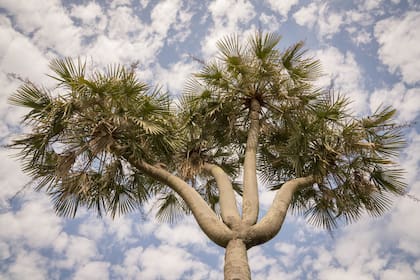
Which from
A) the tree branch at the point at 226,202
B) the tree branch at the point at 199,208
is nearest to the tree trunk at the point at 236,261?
the tree branch at the point at 199,208

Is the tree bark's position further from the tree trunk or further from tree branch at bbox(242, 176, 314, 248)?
the tree trunk

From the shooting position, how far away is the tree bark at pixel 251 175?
6.78 metres

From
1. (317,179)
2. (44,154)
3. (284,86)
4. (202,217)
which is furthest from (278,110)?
(44,154)

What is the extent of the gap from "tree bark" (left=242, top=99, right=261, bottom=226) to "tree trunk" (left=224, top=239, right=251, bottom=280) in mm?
525

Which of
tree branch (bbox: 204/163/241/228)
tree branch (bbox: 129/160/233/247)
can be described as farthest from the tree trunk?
tree branch (bbox: 204/163/241/228)

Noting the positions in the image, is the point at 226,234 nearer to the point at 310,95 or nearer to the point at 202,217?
the point at 202,217

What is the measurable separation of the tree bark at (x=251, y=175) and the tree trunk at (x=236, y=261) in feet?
1.72

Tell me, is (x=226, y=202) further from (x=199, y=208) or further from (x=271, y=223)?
(x=271, y=223)

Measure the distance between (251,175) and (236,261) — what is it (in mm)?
2225

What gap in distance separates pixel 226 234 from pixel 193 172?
2.75 metres

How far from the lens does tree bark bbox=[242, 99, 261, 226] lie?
6777 millimetres

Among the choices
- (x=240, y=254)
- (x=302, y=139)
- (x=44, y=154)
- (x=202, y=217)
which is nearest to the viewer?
(x=240, y=254)

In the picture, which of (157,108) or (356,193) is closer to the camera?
(157,108)

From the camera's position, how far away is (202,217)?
6660 mm
